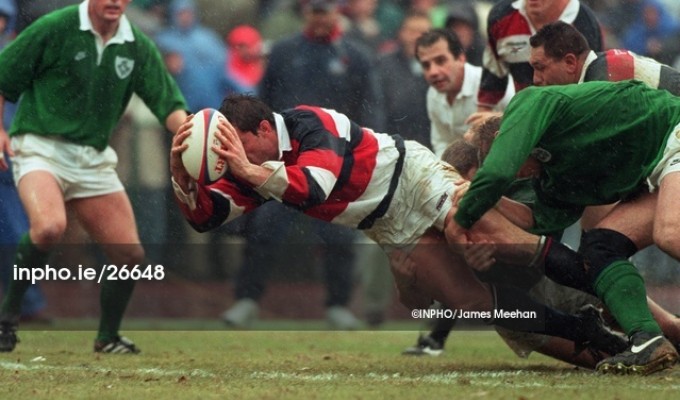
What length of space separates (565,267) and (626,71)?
1.33 m

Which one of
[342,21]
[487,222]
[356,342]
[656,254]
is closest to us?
[487,222]

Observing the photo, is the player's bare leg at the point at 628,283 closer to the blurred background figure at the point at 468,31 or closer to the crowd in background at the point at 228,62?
the crowd in background at the point at 228,62

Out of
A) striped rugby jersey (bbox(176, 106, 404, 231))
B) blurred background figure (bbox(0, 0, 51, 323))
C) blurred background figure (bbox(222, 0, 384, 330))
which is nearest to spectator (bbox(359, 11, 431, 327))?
blurred background figure (bbox(222, 0, 384, 330))

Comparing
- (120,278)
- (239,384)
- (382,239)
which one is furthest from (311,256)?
(239,384)

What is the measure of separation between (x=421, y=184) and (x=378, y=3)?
686 cm

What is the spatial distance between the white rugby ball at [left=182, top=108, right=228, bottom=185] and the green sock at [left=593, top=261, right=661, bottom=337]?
6.22 ft

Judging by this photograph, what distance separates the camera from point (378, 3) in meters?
15.1

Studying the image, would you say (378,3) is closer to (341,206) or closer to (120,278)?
(120,278)

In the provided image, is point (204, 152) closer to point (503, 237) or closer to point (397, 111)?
point (503, 237)

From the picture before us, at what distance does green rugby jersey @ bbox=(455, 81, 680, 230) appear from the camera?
24.7 feet

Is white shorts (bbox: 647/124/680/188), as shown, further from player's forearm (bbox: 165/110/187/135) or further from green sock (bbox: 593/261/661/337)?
player's forearm (bbox: 165/110/187/135)

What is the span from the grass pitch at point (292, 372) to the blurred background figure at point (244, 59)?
2929 mm

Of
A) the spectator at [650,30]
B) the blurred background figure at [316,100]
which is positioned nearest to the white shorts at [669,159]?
the blurred background figure at [316,100]

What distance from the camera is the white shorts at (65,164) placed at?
32.2 feet
